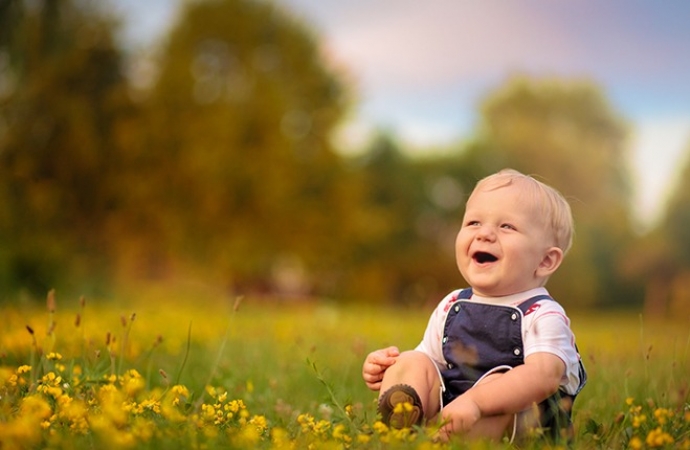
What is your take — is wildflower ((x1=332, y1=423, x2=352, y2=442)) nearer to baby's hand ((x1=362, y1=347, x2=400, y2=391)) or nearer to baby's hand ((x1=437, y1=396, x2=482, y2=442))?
baby's hand ((x1=437, y1=396, x2=482, y2=442))

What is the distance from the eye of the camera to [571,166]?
32.8m

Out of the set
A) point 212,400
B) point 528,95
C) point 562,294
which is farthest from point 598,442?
point 528,95

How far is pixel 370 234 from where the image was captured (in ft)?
83.5

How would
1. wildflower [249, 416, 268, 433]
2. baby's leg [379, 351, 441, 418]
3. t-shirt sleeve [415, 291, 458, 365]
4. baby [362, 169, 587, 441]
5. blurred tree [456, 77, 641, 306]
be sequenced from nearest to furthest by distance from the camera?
wildflower [249, 416, 268, 433]
baby [362, 169, 587, 441]
baby's leg [379, 351, 441, 418]
t-shirt sleeve [415, 291, 458, 365]
blurred tree [456, 77, 641, 306]

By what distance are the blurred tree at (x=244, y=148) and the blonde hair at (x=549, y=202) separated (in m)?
18.5

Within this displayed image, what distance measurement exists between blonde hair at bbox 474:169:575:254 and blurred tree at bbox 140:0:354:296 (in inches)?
727

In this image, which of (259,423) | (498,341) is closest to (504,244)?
(498,341)

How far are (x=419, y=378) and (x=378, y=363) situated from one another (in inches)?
7.7

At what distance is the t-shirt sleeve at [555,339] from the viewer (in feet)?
10.1

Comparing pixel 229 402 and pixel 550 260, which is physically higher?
pixel 550 260

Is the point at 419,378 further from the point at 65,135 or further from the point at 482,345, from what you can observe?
the point at 65,135

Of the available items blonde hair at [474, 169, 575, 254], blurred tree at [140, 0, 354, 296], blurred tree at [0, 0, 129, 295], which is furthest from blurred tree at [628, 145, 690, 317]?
blonde hair at [474, 169, 575, 254]

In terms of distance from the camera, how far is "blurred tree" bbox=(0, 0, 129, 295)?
16062mm

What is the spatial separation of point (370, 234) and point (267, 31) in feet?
23.2
